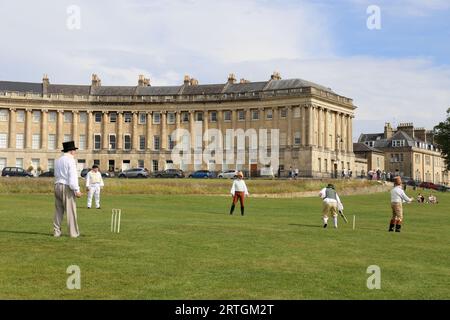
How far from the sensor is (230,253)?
51.2 ft

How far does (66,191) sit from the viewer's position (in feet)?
58.0

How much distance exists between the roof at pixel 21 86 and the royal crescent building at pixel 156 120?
0.16 metres

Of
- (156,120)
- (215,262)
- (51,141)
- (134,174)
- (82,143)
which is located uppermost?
(156,120)

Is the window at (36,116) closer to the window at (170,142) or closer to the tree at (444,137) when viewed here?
the window at (170,142)

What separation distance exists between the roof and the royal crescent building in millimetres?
164

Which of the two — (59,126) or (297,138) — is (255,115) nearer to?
(297,138)

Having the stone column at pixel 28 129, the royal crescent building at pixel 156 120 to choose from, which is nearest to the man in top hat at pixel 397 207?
the royal crescent building at pixel 156 120

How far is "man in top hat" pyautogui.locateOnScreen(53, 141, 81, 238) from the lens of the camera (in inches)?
688

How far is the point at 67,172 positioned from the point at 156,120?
3640 inches

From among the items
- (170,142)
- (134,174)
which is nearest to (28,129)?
(170,142)

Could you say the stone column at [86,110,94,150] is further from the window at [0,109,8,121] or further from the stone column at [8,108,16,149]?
the window at [0,109,8,121]
